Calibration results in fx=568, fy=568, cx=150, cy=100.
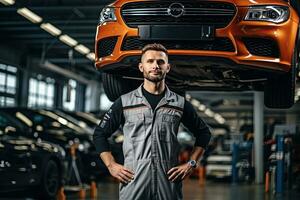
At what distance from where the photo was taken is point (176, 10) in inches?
152

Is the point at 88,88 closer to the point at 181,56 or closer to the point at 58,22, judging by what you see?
the point at 58,22

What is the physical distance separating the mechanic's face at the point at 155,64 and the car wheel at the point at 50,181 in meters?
4.47

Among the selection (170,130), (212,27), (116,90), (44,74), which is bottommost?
(170,130)

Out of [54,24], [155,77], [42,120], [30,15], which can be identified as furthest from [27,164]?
[54,24]

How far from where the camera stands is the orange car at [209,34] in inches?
151

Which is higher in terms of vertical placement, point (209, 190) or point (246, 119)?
point (246, 119)

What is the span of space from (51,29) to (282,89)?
31.7 ft

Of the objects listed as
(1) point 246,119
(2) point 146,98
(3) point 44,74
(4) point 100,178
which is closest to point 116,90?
(2) point 146,98

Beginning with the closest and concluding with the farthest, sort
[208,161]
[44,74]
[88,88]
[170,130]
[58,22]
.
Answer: [170,130] → [58,22] → [208,161] → [44,74] → [88,88]

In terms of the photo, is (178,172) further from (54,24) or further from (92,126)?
(54,24)

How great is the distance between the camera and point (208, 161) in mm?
14367

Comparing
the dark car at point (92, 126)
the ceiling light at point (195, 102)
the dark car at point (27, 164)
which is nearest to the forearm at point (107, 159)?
the dark car at point (27, 164)

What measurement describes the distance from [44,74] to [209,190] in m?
11.5

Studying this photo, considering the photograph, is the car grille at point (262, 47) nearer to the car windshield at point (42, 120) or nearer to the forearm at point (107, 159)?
the forearm at point (107, 159)
